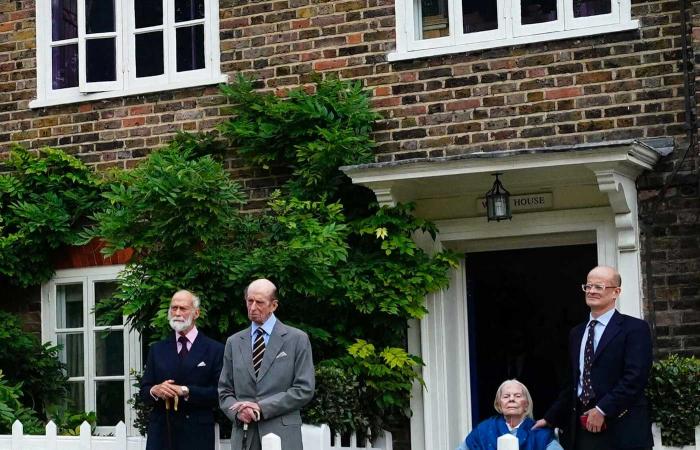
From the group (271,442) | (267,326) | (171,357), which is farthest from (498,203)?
(271,442)

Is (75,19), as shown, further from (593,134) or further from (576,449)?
(576,449)

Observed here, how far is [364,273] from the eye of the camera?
10.3m

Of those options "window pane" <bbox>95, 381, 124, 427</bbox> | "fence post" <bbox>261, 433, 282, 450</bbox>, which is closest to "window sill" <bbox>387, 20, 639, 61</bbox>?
"window pane" <bbox>95, 381, 124, 427</bbox>

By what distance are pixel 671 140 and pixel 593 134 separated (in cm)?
58

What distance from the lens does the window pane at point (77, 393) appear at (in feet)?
39.0

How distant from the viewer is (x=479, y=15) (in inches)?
417

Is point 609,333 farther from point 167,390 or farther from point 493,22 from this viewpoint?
point 493,22

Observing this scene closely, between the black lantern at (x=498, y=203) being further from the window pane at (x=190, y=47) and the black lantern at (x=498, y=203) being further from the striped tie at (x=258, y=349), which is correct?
the window pane at (x=190, y=47)

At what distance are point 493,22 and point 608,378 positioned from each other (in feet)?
11.2

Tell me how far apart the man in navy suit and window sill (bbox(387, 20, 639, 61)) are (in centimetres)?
247

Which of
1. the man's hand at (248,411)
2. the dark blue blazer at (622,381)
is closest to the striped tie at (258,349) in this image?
the man's hand at (248,411)

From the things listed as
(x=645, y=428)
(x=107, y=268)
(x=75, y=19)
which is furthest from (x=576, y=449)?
(x=75, y=19)

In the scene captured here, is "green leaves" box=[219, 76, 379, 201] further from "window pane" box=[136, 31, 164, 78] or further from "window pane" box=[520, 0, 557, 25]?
"window pane" box=[520, 0, 557, 25]

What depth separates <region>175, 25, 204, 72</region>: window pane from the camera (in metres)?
11.7
